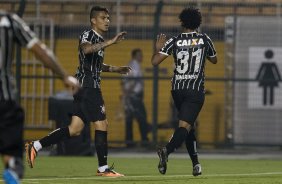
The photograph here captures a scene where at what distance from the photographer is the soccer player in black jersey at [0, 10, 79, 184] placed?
330 inches

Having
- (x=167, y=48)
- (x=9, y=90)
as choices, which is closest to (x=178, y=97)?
(x=167, y=48)

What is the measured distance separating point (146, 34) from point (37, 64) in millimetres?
2582

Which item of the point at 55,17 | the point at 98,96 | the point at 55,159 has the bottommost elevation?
the point at 55,159

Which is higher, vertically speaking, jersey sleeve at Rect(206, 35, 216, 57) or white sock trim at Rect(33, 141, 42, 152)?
jersey sleeve at Rect(206, 35, 216, 57)

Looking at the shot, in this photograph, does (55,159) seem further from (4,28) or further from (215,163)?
(4,28)

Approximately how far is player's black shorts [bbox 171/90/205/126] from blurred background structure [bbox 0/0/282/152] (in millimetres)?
9358

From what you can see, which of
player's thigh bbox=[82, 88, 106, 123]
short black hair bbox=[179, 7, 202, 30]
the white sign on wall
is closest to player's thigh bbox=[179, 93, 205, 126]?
short black hair bbox=[179, 7, 202, 30]

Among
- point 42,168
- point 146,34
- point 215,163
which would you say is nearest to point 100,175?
point 42,168

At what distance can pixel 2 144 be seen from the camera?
838cm

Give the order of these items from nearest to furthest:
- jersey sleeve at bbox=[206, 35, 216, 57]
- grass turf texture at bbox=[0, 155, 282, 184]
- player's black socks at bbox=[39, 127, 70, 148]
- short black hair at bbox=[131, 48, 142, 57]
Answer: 1. grass turf texture at bbox=[0, 155, 282, 184]
2. jersey sleeve at bbox=[206, 35, 216, 57]
3. player's black socks at bbox=[39, 127, 70, 148]
4. short black hair at bbox=[131, 48, 142, 57]

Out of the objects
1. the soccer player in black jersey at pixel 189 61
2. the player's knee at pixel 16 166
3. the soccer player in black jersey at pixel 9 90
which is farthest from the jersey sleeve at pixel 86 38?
the player's knee at pixel 16 166

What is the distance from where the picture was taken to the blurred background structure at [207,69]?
23453 millimetres

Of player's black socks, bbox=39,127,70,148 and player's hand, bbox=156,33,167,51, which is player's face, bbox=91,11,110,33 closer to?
player's hand, bbox=156,33,167,51

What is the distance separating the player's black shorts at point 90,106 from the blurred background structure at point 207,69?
357 inches
